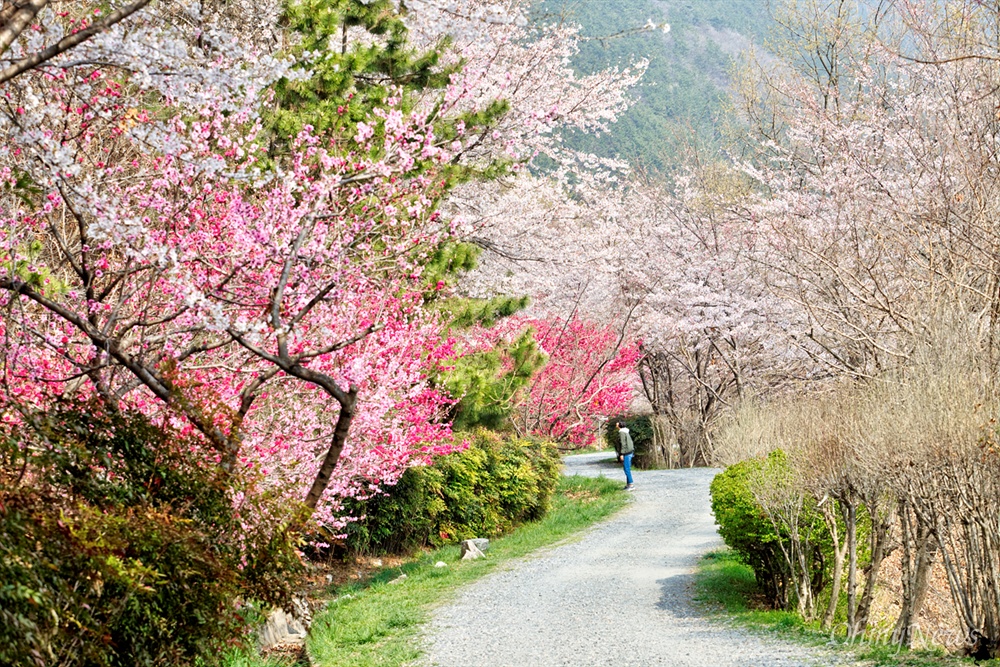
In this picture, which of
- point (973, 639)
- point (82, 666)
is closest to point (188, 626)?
point (82, 666)

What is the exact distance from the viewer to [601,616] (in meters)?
9.65

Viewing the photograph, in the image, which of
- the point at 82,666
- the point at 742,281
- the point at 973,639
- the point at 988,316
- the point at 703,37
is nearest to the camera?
the point at 82,666

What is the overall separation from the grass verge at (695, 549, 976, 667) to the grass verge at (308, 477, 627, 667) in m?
2.92

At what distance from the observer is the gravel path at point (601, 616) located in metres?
7.93

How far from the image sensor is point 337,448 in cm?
516

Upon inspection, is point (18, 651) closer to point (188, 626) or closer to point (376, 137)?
point (188, 626)

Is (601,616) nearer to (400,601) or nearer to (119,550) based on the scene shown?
(400,601)

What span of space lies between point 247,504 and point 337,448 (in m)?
0.90

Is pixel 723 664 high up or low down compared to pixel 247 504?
down

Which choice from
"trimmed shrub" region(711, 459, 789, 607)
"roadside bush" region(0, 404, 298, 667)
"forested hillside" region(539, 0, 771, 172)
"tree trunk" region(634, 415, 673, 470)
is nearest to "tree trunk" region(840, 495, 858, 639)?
"trimmed shrub" region(711, 459, 789, 607)

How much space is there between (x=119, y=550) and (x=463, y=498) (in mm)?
11100

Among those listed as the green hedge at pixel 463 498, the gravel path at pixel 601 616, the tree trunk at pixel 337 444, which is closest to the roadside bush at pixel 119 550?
the tree trunk at pixel 337 444

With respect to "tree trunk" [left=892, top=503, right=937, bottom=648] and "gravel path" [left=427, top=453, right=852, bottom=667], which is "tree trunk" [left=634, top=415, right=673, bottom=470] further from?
"tree trunk" [left=892, top=503, right=937, bottom=648]

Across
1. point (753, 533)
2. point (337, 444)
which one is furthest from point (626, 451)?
point (337, 444)
